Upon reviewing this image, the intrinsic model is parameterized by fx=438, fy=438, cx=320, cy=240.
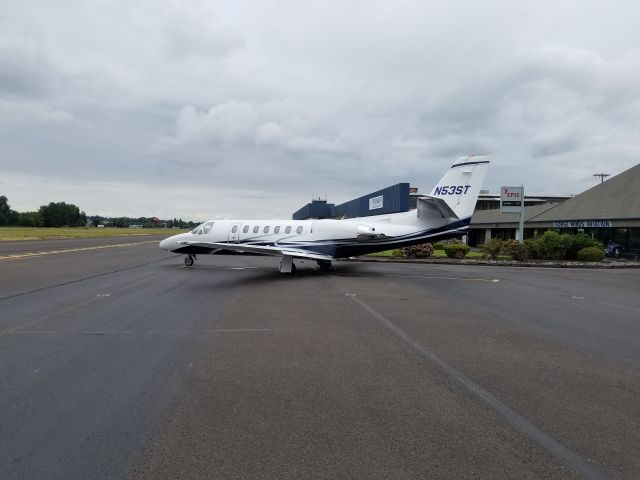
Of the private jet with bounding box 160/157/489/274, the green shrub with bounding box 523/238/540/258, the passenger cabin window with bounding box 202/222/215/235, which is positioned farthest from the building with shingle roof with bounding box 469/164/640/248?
the passenger cabin window with bounding box 202/222/215/235

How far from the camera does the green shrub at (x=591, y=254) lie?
87.0ft

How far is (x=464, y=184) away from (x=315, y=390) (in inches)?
584

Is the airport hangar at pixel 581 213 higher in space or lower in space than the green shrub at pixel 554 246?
higher

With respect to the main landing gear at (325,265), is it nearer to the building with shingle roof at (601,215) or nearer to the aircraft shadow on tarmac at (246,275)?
the aircraft shadow on tarmac at (246,275)

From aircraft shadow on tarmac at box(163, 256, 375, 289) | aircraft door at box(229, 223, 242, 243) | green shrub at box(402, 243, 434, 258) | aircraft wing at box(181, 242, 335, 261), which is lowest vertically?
aircraft shadow on tarmac at box(163, 256, 375, 289)

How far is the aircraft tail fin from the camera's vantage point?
1781 centimetres

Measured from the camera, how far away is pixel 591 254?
86.9 feet

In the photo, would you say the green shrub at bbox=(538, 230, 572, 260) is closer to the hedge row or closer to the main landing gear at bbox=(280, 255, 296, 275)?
the hedge row

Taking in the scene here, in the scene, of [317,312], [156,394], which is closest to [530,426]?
[156,394]

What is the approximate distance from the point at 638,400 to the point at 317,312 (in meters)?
6.20

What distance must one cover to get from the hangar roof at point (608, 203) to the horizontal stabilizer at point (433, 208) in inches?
784

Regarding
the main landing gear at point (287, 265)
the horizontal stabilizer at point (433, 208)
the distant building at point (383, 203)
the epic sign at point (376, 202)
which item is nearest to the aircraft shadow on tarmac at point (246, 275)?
the main landing gear at point (287, 265)

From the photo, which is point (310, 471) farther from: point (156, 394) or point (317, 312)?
point (317, 312)

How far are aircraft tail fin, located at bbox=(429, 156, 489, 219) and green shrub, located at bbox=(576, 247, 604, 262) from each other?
43.2 feet
